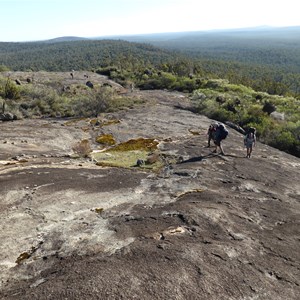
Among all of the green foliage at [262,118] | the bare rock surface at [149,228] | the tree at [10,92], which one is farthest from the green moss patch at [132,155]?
the tree at [10,92]

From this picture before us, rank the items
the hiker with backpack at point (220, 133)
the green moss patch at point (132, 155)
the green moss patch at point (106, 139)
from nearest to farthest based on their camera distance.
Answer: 1. the green moss patch at point (132, 155)
2. the hiker with backpack at point (220, 133)
3. the green moss patch at point (106, 139)

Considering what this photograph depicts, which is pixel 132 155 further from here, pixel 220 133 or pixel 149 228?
pixel 149 228

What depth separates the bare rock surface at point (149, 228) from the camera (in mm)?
10062

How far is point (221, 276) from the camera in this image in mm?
10648

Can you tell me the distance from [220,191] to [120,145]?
502 inches

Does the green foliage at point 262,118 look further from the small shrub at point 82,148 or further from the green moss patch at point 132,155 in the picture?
the small shrub at point 82,148

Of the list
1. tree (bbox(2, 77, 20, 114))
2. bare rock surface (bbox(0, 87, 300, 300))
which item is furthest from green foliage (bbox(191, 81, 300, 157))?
tree (bbox(2, 77, 20, 114))

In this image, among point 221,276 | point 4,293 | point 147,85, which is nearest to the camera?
point 4,293

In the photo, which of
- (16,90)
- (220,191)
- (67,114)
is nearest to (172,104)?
(67,114)

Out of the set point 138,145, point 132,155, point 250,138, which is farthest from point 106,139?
point 250,138

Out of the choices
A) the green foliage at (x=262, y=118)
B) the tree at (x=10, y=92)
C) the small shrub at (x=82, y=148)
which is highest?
the small shrub at (x=82, y=148)

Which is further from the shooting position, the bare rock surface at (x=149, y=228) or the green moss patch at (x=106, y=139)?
the green moss patch at (x=106, y=139)

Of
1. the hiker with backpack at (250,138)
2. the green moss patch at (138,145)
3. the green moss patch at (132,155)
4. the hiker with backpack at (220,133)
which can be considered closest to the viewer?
the green moss patch at (132,155)

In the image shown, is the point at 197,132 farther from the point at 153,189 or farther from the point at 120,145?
the point at 153,189
